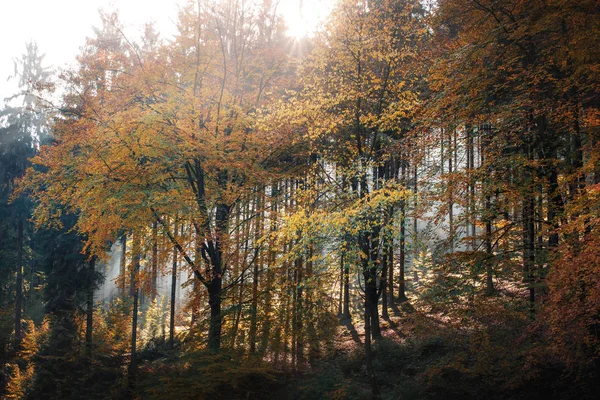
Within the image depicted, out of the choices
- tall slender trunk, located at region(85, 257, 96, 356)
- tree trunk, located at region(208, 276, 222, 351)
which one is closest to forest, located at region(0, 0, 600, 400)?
tree trunk, located at region(208, 276, 222, 351)

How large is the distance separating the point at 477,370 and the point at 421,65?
329 inches

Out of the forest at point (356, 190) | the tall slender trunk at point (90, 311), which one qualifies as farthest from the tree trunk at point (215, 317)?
the tall slender trunk at point (90, 311)

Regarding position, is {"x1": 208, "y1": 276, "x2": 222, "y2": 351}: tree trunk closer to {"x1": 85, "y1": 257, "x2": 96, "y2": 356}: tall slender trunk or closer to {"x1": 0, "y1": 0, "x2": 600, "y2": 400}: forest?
{"x1": 0, "y1": 0, "x2": 600, "y2": 400}: forest

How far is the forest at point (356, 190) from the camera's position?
900 cm

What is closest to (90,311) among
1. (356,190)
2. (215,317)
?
(215,317)

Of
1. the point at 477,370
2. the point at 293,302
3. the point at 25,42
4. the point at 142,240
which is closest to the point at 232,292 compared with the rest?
the point at 293,302

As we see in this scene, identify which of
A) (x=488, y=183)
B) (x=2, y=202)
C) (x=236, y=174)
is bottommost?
(x=488, y=183)

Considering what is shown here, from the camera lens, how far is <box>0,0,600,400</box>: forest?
9.00 metres

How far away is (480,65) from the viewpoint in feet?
33.6

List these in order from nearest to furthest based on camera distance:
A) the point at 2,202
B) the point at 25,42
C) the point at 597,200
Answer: the point at 597,200 < the point at 2,202 < the point at 25,42

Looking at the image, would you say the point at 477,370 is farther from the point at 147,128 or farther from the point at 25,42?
the point at 25,42

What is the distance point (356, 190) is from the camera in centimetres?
A: 1225

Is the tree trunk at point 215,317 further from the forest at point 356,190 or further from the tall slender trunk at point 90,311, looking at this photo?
the tall slender trunk at point 90,311

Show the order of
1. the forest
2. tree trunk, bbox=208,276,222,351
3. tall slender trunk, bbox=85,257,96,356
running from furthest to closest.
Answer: tall slender trunk, bbox=85,257,96,356
tree trunk, bbox=208,276,222,351
the forest
